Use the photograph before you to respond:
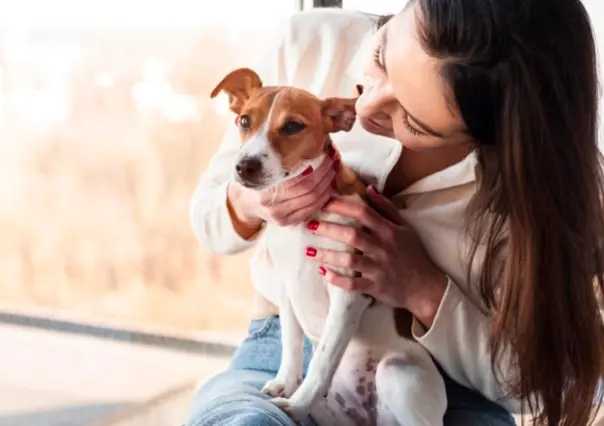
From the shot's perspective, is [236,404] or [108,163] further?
[108,163]

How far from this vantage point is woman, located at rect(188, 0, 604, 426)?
102 centimetres

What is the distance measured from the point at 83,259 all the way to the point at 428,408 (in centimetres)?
108

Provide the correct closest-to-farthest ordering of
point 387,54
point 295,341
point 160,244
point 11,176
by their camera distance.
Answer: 1. point 387,54
2. point 295,341
3. point 11,176
4. point 160,244

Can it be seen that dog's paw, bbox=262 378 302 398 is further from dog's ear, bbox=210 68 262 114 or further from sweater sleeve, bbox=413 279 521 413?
dog's ear, bbox=210 68 262 114

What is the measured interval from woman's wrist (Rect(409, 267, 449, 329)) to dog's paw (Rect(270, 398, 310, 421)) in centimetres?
21

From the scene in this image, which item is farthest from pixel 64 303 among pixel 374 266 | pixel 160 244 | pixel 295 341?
pixel 374 266

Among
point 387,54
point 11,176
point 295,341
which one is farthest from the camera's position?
point 11,176

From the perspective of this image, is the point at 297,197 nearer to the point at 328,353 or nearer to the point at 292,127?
the point at 292,127

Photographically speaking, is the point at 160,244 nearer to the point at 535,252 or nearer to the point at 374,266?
the point at 374,266

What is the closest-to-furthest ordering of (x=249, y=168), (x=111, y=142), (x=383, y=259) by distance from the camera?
(x=249, y=168) < (x=383, y=259) < (x=111, y=142)

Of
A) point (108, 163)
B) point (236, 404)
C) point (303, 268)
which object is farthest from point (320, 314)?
point (108, 163)

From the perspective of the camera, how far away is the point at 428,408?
1127 mm

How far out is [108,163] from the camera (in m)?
1.92

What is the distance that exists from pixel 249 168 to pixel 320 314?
26 centimetres
